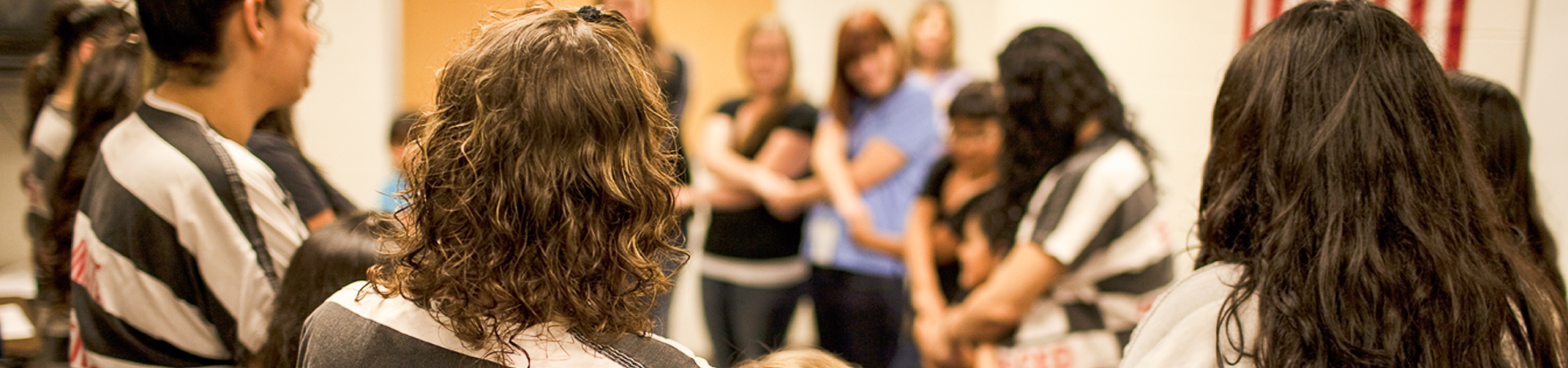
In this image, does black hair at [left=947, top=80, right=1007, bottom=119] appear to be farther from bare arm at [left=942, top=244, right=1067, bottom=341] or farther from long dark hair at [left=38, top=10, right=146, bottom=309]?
long dark hair at [left=38, top=10, right=146, bottom=309]

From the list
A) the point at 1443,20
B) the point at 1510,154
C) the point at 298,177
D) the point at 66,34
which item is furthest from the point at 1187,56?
the point at 66,34

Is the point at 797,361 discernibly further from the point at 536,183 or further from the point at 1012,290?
the point at 1012,290

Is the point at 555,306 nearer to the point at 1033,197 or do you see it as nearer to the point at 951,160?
the point at 1033,197

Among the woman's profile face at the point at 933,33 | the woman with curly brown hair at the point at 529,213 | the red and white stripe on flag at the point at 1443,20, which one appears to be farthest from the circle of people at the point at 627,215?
the woman's profile face at the point at 933,33

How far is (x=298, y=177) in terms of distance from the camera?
4.59 ft

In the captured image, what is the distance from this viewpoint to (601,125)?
29.8 inches

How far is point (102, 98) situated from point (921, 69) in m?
3.06

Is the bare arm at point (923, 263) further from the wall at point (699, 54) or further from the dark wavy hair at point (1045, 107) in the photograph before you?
the wall at point (699, 54)

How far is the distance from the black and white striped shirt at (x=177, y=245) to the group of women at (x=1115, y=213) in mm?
1123

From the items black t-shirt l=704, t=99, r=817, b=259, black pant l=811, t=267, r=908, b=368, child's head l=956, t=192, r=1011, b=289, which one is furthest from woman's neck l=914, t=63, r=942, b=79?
child's head l=956, t=192, r=1011, b=289

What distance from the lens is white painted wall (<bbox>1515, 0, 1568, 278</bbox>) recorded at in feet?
6.60

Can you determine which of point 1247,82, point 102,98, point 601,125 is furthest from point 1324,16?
point 102,98

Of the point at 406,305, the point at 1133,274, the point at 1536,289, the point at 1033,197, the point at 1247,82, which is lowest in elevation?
the point at 1133,274

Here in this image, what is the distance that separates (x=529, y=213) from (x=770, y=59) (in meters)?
2.42
